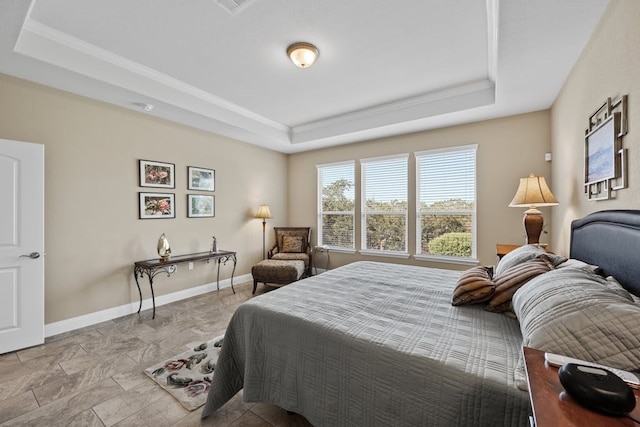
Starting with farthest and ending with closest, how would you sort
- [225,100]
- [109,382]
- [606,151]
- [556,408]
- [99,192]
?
[225,100] → [99,192] → [109,382] → [606,151] → [556,408]

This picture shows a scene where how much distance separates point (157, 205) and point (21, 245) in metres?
1.43

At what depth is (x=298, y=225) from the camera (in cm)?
604

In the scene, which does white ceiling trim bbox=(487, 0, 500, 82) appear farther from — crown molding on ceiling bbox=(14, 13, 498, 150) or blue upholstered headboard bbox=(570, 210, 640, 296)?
blue upholstered headboard bbox=(570, 210, 640, 296)

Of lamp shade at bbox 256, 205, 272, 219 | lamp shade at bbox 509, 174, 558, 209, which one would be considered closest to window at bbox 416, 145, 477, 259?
lamp shade at bbox 509, 174, 558, 209

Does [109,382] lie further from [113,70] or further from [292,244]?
[292,244]

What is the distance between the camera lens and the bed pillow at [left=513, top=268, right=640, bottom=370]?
0.91 meters

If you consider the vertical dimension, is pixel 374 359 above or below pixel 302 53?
below

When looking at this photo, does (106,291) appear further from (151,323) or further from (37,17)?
(37,17)

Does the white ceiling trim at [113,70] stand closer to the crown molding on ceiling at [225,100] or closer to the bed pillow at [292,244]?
the crown molding on ceiling at [225,100]

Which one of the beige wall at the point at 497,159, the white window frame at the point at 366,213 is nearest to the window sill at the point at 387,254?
the white window frame at the point at 366,213

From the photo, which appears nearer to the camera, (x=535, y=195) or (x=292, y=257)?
(x=535, y=195)

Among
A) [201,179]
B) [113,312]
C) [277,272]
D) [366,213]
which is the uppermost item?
[201,179]

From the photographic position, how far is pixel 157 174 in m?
3.93

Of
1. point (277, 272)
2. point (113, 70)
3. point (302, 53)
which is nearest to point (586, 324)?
point (302, 53)
